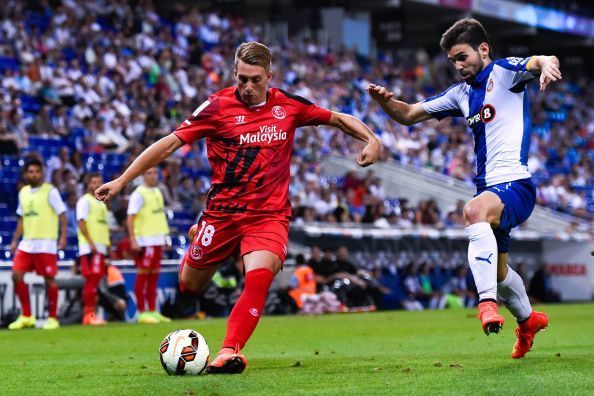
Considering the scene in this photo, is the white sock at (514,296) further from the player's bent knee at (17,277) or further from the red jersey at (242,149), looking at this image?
the player's bent knee at (17,277)

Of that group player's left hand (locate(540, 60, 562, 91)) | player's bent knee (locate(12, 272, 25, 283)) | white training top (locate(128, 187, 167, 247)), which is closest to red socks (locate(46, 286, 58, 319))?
player's bent knee (locate(12, 272, 25, 283))

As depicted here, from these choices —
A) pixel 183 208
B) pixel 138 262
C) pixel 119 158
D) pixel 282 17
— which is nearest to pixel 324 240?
pixel 183 208

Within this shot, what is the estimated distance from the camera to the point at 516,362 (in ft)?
27.0

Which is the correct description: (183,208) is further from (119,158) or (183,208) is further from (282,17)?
(282,17)

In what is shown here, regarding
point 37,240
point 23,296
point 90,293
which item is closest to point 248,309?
point 37,240

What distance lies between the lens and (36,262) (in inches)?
619

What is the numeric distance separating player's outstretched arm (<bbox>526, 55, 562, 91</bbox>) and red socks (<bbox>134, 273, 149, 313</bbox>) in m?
10.3

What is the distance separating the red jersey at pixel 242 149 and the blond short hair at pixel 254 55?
1.19ft

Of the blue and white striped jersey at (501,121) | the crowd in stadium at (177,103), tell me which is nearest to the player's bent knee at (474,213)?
the blue and white striped jersey at (501,121)

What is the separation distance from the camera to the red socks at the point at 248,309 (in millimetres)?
7434

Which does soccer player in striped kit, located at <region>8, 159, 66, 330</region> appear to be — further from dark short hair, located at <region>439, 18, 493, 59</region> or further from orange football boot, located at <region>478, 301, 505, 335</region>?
orange football boot, located at <region>478, 301, 505, 335</region>

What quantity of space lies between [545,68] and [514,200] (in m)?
1.03

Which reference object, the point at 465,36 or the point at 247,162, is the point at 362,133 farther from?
the point at 465,36

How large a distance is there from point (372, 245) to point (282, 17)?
18216mm
